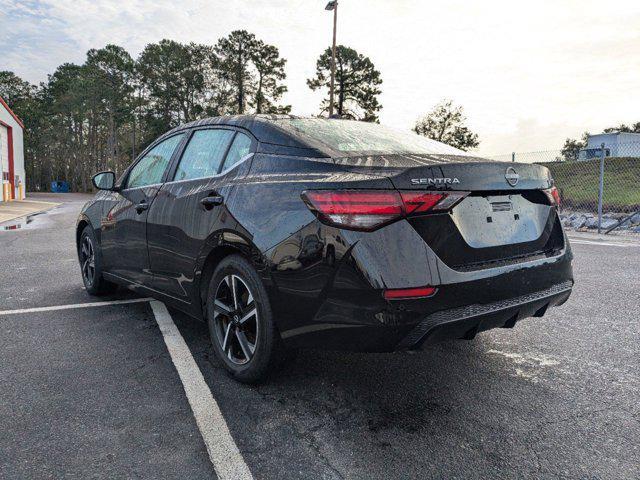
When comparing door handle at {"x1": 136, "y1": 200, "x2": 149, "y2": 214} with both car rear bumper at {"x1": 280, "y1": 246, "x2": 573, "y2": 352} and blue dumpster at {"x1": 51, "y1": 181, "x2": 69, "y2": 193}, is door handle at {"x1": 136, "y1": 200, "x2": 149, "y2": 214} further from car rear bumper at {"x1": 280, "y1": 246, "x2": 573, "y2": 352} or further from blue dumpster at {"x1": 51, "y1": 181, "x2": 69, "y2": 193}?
blue dumpster at {"x1": 51, "y1": 181, "x2": 69, "y2": 193}

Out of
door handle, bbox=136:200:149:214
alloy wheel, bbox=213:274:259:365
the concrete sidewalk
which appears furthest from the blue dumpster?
alloy wheel, bbox=213:274:259:365

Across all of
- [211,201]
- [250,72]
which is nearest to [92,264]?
[211,201]

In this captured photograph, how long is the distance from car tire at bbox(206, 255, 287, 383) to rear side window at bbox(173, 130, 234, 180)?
29.3 inches

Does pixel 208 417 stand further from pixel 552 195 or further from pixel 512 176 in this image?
pixel 552 195

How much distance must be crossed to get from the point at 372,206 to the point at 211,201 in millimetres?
1175

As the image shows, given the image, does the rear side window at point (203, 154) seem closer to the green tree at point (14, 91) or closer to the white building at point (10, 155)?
the white building at point (10, 155)

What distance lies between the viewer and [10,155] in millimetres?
34219

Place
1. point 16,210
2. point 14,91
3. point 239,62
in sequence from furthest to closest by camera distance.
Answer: point 14,91, point 239,62, point 16,210

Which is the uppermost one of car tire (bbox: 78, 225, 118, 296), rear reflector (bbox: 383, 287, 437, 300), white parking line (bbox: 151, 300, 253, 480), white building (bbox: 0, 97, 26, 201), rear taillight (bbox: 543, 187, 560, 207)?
white building (bbox: 0, 97, 26, 201)

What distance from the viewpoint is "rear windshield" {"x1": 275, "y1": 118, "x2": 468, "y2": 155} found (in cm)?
296

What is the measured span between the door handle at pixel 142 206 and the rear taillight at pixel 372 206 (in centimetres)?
203

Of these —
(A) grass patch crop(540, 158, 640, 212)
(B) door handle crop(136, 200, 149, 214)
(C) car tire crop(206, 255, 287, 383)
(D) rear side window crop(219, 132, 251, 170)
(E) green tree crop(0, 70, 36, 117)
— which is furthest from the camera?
(E) green tree crop(0, 70, 36, 117)

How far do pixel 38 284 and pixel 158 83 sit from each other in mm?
54086

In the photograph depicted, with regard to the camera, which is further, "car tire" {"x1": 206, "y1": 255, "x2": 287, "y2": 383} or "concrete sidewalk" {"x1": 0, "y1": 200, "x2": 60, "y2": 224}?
"concrete sidewalk" {"x1": 0, "y1": 200, "x2": 60, "y2": 224}
